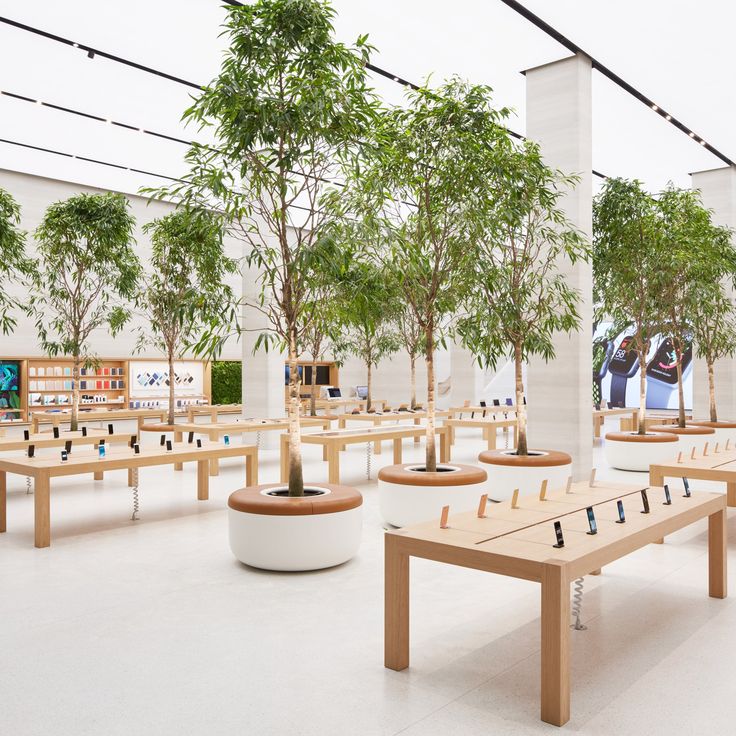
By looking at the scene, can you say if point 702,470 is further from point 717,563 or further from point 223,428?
point 223,428

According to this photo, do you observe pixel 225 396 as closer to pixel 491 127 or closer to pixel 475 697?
pixel 491 127

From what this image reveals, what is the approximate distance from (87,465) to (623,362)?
18.6 meters

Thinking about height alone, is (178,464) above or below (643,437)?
below

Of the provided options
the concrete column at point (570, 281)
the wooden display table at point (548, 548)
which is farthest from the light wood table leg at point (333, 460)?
the wooden display table at point (548, 548)

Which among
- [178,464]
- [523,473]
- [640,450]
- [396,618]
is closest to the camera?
[396,618]

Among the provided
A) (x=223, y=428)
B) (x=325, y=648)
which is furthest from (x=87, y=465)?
(x=223, y=428)

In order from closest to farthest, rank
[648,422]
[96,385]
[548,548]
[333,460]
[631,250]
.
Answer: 1. [548,548]
2. [333,460]
3. [631,250]
4. [648,422]
5. [96,385]

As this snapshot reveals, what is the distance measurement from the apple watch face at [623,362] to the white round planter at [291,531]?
59.7 feet

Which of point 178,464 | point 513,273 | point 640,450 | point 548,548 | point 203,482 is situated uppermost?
point 513,273

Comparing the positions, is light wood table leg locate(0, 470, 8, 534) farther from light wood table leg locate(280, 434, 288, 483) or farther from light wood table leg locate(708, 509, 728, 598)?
light wood table leg locate(708, 509, 728, 598)

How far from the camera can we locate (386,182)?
249 inches

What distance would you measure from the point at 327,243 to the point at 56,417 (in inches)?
404

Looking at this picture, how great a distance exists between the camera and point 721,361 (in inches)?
544

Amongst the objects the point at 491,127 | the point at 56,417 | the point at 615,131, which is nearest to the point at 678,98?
the point at 615,131
